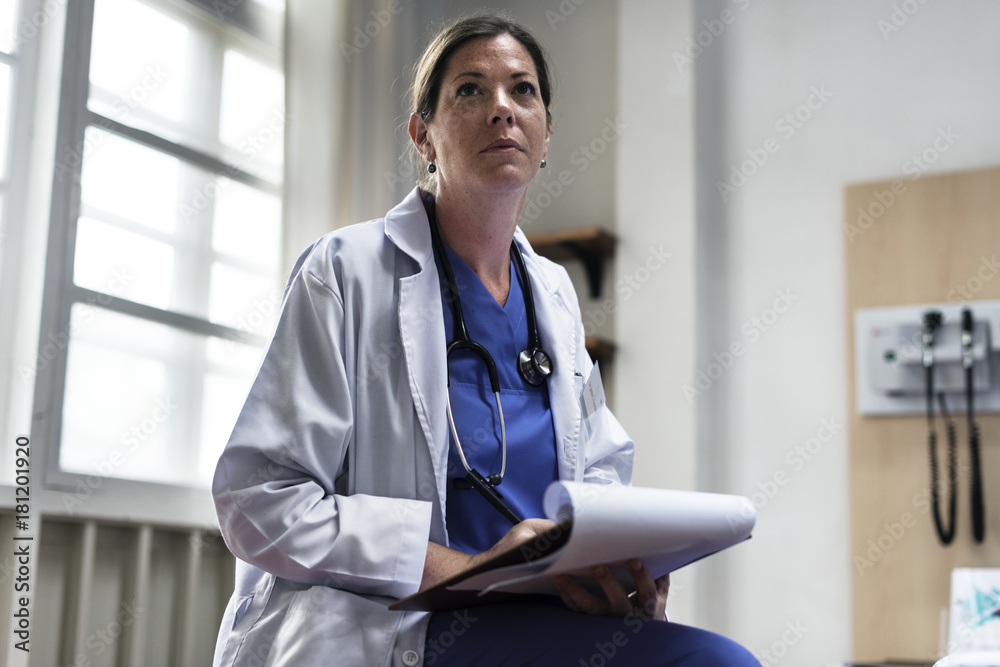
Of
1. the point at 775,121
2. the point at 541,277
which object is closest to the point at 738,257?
the point at 775,121

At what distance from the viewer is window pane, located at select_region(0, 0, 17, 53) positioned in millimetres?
2326

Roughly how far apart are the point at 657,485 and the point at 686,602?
0.37 meters

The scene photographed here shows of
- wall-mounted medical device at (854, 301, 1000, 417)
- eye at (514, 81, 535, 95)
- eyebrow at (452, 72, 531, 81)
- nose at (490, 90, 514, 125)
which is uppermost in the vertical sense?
eyebrow at (452, 72, 531, 81)

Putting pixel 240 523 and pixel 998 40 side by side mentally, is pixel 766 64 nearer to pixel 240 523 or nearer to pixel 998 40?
pixel 998 40

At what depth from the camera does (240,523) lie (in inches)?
45.2
